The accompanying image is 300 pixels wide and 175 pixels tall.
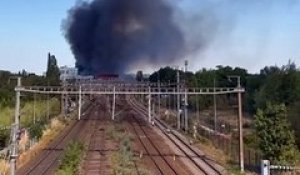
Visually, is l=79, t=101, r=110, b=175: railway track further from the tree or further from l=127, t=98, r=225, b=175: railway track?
the tree

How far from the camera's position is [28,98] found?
81.3 metres

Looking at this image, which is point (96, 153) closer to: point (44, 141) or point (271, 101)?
point (44, 141)

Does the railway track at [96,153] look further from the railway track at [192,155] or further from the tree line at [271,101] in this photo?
the tree line at [271,101]

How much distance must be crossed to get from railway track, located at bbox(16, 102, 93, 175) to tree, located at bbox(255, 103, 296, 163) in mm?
13569

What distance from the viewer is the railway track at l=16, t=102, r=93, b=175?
3453cm

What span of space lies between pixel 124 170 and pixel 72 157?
12.7 ft

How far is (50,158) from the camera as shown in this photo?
40.4 m

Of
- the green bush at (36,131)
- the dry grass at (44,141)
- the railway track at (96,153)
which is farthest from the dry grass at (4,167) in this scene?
the green bush at (36,131)

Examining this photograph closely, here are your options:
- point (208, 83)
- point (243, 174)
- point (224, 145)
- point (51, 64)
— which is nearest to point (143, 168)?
point (243, 174)

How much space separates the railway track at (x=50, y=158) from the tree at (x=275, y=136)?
1357 centimetres

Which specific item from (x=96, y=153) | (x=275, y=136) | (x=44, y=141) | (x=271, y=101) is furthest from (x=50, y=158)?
(x=271, y=101)

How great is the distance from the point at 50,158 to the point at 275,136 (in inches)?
689

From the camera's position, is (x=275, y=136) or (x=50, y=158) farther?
(x=50, y=158)

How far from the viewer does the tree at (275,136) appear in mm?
32469
